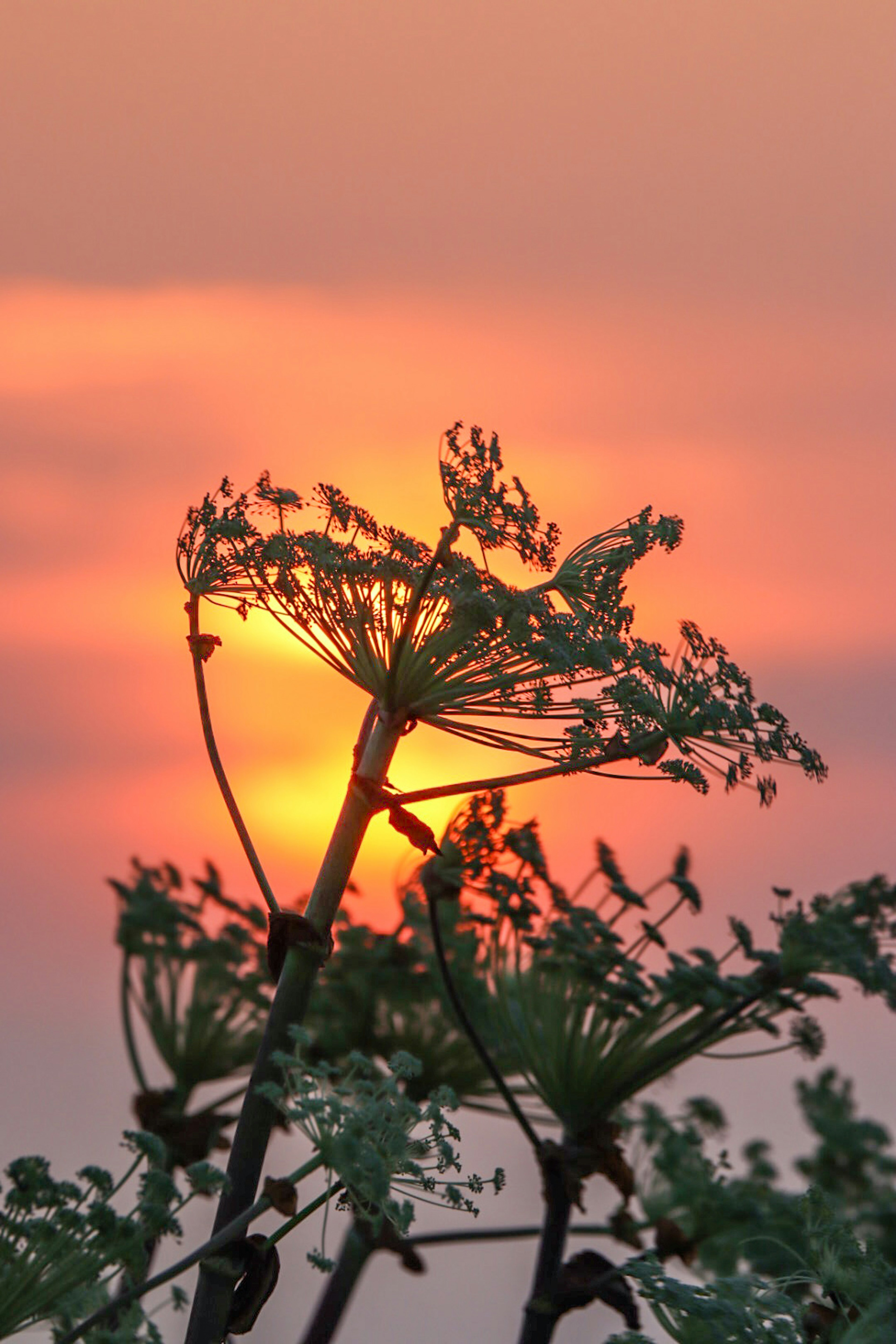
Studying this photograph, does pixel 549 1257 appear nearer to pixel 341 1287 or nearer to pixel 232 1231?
pixel 341 1287

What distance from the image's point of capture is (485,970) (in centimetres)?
1202

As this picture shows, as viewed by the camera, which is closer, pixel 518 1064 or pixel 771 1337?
pixel 771 1337

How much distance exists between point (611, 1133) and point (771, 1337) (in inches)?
148

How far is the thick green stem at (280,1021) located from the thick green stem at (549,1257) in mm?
4049

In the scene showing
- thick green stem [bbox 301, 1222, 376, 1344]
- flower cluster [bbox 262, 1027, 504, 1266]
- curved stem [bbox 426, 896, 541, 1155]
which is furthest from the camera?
thick green stem [bbox 301, 1222, 376, 1344]

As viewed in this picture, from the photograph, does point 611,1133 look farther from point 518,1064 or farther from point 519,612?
point 519,612

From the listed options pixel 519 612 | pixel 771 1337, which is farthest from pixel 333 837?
pixel 771 1337

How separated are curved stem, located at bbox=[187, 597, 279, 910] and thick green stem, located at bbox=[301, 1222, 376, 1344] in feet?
17.7

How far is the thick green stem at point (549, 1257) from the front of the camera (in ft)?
34.8

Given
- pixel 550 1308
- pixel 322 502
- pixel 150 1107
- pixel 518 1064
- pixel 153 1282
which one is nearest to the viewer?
pixel 153 1282

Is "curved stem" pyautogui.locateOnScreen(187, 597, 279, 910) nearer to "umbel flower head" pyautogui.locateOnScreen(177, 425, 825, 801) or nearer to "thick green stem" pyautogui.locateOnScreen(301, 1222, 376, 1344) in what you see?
"umbel flower head" pyautogui.locateOnScreen(177, 425, 825, 801)

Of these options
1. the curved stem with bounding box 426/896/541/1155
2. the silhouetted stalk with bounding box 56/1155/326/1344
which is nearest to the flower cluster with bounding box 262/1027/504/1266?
the silhouetted stalk with bounding box 56/1155/326/1344

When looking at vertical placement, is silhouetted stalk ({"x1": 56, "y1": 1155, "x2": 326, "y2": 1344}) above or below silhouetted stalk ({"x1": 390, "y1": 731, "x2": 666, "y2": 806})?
below

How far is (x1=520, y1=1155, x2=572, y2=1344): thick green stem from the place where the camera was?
417 inches
